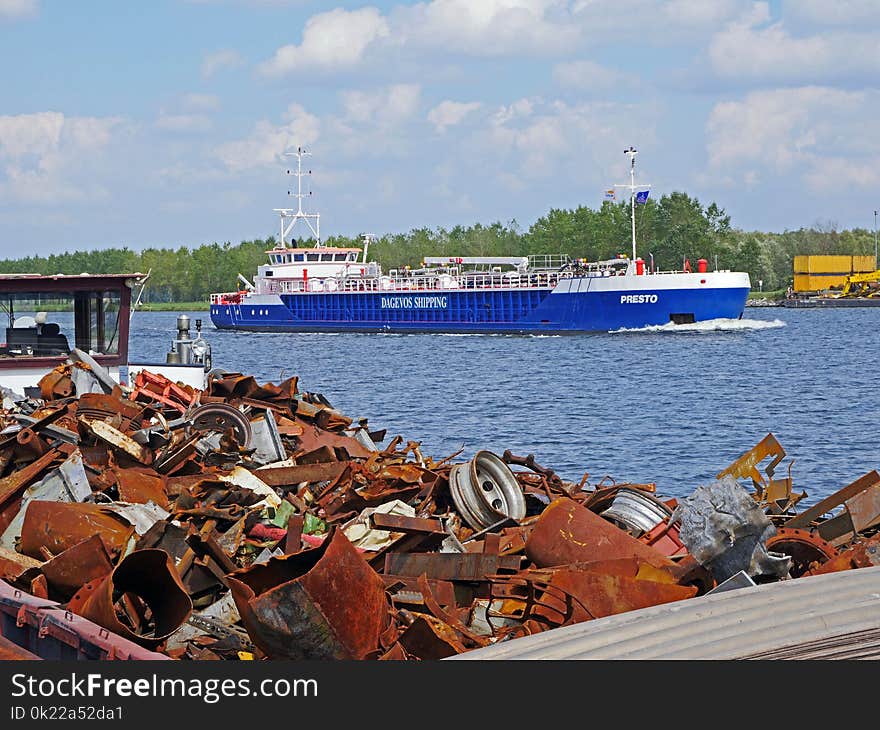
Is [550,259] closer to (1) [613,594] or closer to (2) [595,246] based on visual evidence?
(2) [595,246]

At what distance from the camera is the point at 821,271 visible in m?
138

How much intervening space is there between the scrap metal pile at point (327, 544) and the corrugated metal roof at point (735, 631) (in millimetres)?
464

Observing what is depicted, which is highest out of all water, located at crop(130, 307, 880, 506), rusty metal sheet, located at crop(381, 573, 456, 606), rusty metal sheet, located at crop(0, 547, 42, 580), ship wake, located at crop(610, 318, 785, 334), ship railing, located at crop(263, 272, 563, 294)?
ship railing, located at crop(263, 272, 563, 294)

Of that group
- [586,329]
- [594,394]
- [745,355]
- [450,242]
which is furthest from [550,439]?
[450,242]

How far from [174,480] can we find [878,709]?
23.6 ft

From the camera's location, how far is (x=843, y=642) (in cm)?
525

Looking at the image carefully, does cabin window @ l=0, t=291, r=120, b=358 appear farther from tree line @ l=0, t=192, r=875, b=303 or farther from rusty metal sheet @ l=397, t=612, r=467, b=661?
tree line @ l=0, t=192, r=875, b=303

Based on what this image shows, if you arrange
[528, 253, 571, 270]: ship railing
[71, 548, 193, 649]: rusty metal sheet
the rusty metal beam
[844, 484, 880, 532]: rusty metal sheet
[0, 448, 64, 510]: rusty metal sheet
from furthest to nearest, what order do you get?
[528, 253, 571, 270]: ship railing → [0, 448, 64, 510]: rusty metal sheet → the rusty metal beam → [844, 484, 880, 532]: rusty metal sheet → [71, 548, 193, 649]: rusty metal sheet

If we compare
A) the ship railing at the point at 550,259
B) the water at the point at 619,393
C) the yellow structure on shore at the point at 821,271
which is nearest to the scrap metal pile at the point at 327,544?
the water at the point at 619,393

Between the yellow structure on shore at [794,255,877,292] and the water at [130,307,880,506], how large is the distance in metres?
61.5

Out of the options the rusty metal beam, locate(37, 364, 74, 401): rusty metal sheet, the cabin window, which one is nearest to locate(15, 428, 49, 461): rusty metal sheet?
locate(37, 364, 74, 401): rusty metal sheet

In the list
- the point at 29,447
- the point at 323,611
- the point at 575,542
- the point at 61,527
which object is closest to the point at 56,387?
the point at 29,447

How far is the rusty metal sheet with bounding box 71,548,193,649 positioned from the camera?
235 inches

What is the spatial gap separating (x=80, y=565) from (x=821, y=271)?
140 m
